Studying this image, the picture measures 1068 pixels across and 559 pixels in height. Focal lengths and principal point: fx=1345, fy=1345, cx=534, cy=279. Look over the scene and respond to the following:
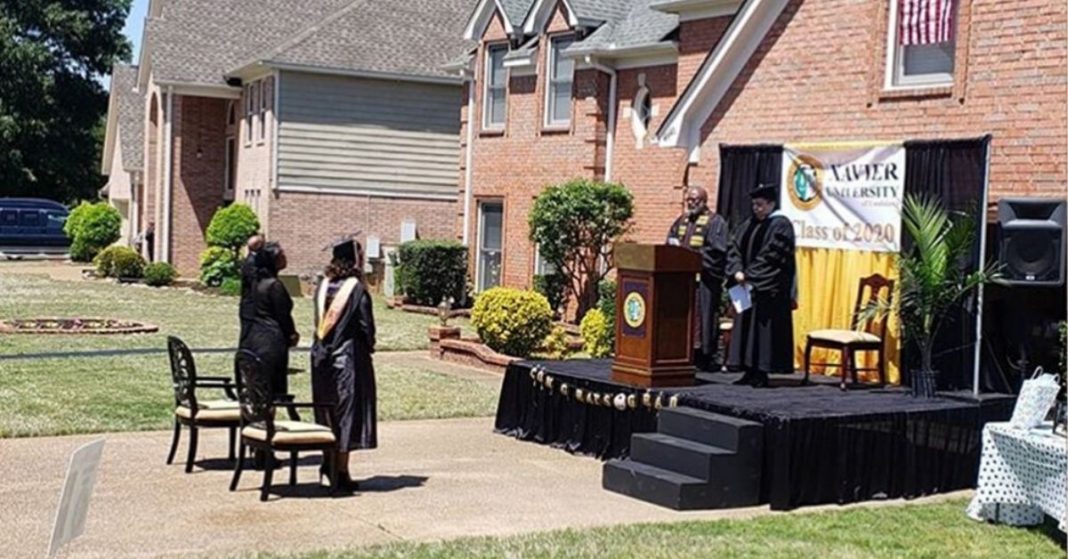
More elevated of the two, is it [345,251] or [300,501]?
[345,251]

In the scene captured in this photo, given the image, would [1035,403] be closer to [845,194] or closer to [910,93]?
[845,194]

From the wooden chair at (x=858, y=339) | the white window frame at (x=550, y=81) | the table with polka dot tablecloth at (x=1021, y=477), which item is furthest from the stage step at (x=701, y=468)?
the white window frame at (x=550, y=81)

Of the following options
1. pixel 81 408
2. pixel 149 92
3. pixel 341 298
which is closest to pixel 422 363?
pixel 81 408

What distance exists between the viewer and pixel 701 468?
1027 centimetres

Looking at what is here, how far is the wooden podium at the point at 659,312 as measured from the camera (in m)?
11.8

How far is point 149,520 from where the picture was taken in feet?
29.5

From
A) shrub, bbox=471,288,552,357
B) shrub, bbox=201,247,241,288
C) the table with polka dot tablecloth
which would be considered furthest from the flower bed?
the table with polka dot tablecloth

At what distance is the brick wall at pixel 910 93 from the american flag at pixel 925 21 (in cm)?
17

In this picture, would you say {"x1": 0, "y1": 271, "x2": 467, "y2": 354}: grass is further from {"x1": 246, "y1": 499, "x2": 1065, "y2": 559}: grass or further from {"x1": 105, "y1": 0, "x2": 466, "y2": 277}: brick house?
{"x1": 246, "y1": 499, "x2": 1065, "y2": 559}: grass

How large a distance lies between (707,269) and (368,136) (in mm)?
21791

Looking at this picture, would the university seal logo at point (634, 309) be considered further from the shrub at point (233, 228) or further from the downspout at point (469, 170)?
the shrub at point (233, 228)

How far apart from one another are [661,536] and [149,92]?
34.1 m

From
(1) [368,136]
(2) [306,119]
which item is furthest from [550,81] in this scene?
(2) [306,119]

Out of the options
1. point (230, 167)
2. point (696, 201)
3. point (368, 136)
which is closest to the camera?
point (696, 201)
